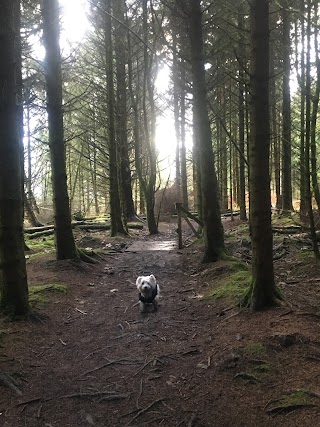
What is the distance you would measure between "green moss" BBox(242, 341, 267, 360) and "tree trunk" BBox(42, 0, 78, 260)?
6132 millimetres

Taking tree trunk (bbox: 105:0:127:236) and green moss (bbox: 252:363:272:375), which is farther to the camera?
tree trunk (bbox: 105:0:127:236)

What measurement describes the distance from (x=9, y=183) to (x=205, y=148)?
4.98 meters

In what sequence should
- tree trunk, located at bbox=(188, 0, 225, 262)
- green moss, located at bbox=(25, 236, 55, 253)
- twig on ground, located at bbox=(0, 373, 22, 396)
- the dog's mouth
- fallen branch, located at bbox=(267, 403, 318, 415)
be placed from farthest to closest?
1. green moss, located at bbox=(25, 236, 55, 253)
2. tree trunk, located at bbox=(188, 0, 225, 262)
3. the dog's mouth
4. twig on ground, located at bbox=(0, 373, 22, 396)
5. fallen branch, located at bbox=(267, 403, 318, 415)

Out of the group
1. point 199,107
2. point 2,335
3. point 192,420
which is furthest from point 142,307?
point 199,107

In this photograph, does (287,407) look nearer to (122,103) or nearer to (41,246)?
(41,246)

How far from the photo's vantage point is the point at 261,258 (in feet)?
18.2

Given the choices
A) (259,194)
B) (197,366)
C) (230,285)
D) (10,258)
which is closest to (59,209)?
(10,258)

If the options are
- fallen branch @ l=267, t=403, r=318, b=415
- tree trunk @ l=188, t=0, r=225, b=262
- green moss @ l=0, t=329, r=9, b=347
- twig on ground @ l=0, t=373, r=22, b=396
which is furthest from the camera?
tree trunk @ l=188, t=0, r=225, b=262

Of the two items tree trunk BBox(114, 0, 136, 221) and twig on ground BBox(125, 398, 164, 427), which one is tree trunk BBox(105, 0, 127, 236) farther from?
twig on ground BBox(125, 398, 164, 427)

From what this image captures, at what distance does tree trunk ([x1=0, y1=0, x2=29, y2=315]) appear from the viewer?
18.0 feet

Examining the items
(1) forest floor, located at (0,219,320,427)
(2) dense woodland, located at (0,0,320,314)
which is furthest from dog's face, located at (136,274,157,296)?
(2) dense woodland, located at (0,0,320,314)

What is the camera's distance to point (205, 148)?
9.29m

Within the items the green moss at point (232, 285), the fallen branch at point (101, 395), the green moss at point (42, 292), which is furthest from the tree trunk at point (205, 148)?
the fallen branch at point (101, 395)

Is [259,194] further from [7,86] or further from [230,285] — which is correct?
[7,86]
